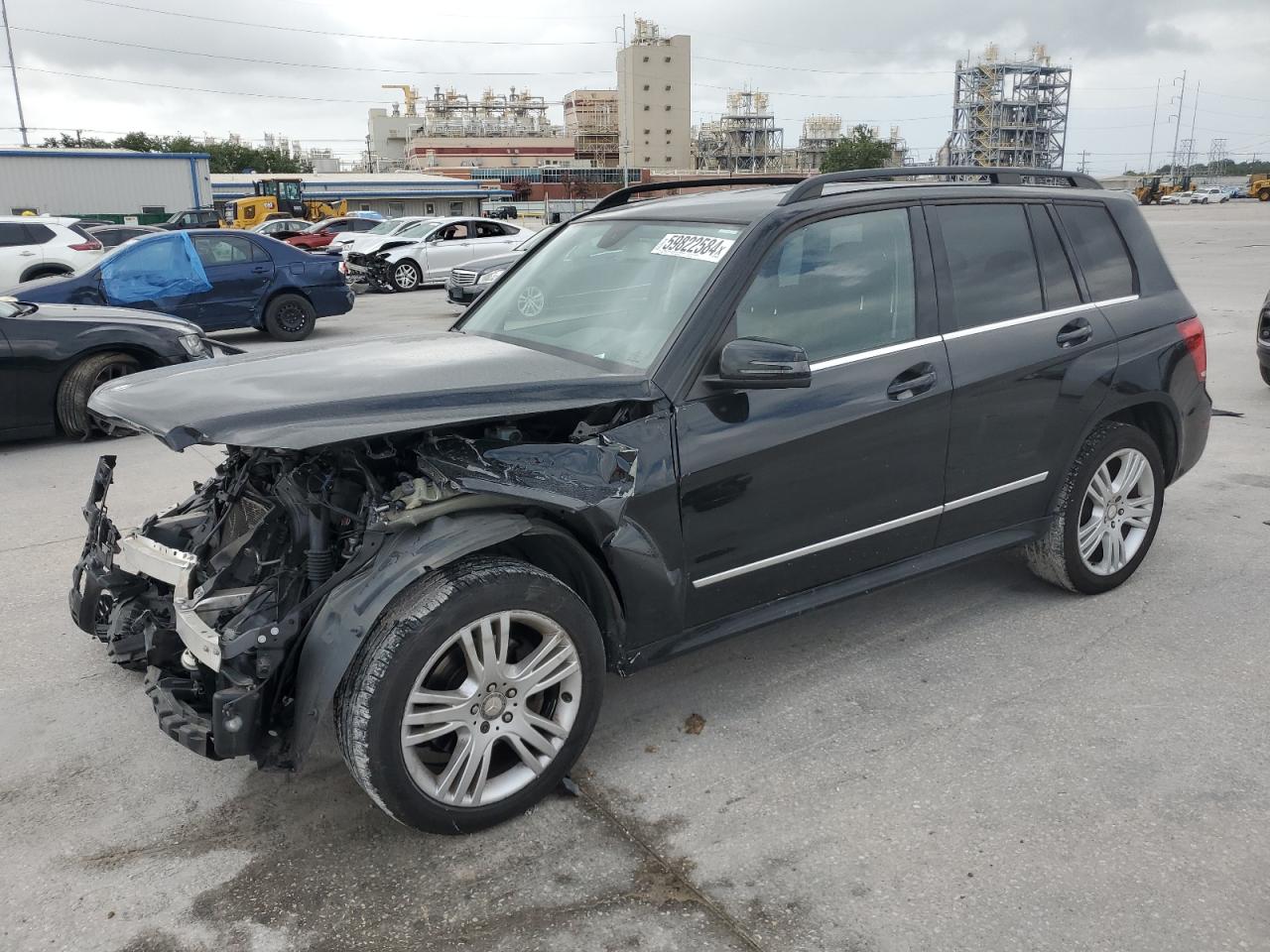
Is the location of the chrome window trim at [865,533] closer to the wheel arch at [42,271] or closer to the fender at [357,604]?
the fender at [357,604]

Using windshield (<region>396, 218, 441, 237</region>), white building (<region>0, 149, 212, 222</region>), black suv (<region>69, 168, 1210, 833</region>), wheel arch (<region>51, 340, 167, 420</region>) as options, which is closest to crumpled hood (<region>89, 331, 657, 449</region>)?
black suv (<region>69, 168, 1210, 833</region>)

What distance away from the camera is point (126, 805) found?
9.95ft

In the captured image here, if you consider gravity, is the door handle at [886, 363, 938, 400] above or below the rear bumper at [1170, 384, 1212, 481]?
above

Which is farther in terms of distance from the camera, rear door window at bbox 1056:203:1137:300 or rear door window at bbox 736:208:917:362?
rear door window at bbox 1056:203:1137:300

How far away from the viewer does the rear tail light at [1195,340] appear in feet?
14.6

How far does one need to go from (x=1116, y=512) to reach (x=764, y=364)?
7.61ft

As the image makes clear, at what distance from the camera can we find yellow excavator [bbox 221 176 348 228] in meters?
44.4

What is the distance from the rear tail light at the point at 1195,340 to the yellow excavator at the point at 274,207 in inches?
1583

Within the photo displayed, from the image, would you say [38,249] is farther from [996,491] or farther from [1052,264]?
[996,491]

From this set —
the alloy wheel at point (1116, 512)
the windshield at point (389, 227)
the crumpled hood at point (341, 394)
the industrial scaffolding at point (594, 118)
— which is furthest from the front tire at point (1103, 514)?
the industrial scaffolding at point (594, 118)

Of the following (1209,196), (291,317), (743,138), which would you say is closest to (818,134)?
(743,138)

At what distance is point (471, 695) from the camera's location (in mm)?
2752

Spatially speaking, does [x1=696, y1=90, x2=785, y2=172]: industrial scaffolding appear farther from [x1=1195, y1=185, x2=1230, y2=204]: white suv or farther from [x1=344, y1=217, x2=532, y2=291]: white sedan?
[x1=344, y1=217, x2=532, y2=291]: white sedan

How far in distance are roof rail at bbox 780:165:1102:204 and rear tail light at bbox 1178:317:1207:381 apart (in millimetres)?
758
